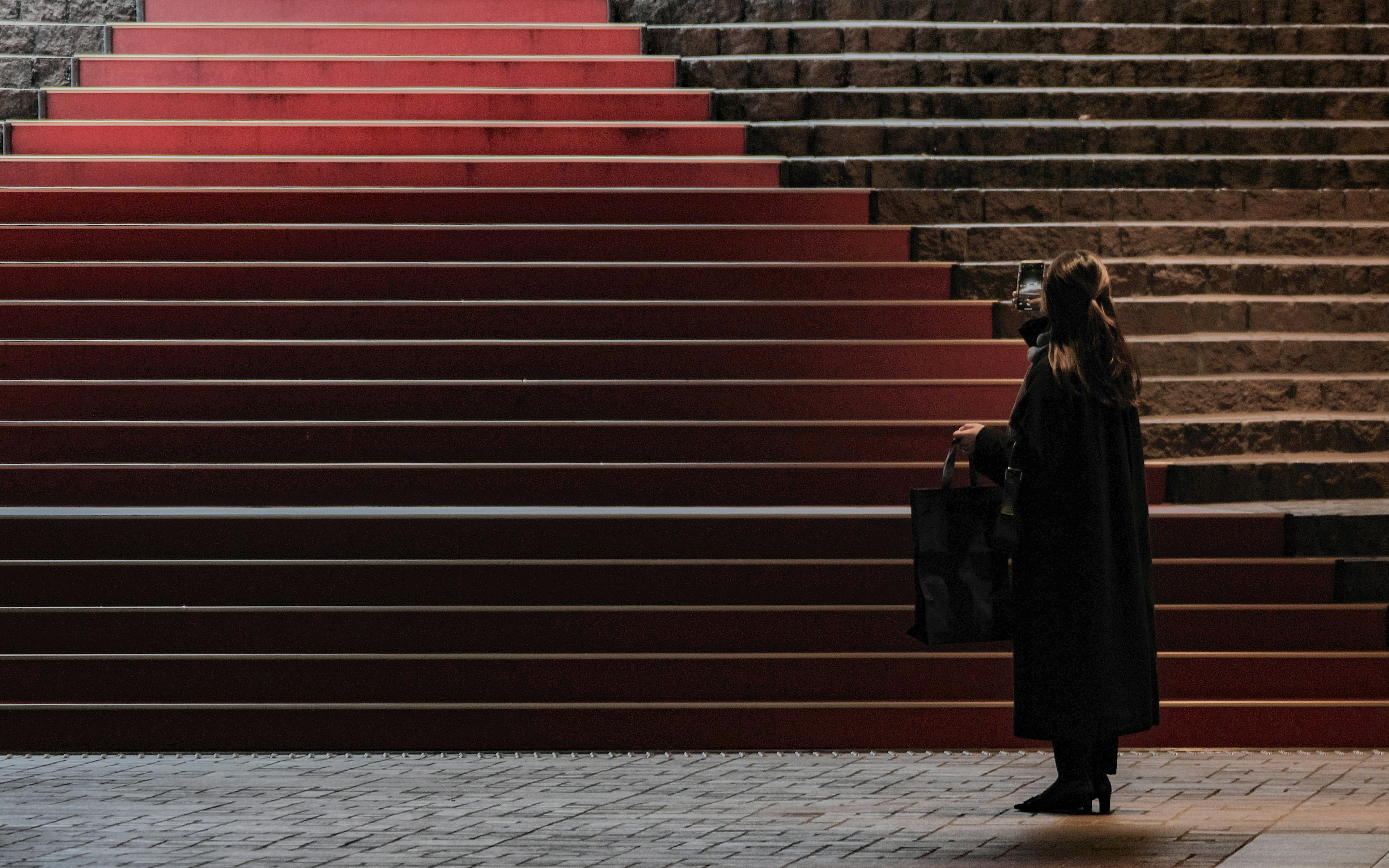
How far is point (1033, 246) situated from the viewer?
7.71m

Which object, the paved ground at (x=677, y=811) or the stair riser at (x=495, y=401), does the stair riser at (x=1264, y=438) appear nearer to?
the stair riser at (x=495, y=401)

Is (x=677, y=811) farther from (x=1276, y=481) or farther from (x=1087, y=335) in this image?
(x=1276, y=481)

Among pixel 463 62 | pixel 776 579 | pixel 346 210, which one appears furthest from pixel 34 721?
pixel 463 62

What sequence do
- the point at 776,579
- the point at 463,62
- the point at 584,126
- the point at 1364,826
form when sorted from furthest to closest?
1. the point at 463,62
2. the point at 584,126
3. the point at 776,579
4. the point at 1364,826

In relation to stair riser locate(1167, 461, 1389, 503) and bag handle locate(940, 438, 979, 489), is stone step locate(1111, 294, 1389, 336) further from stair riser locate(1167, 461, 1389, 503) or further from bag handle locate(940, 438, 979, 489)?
bag handle locate(940, 438, 979, 489)

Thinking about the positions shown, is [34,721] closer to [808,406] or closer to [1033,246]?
[808,406]

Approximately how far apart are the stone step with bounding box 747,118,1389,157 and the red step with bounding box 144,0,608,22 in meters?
2.30

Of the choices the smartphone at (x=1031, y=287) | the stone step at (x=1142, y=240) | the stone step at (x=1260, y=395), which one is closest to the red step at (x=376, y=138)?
the stone step at (x=1142, y=240)

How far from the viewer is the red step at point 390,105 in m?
8.89

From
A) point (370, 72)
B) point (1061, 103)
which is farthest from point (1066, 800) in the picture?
point (370, 72)

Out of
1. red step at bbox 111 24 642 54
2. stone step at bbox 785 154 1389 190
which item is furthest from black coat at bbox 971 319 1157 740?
red step at bbox 111 24 642 54

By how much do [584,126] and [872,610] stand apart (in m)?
3.98

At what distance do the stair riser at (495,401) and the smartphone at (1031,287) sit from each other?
2136 millimetres

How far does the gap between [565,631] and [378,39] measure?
17.2 ft
